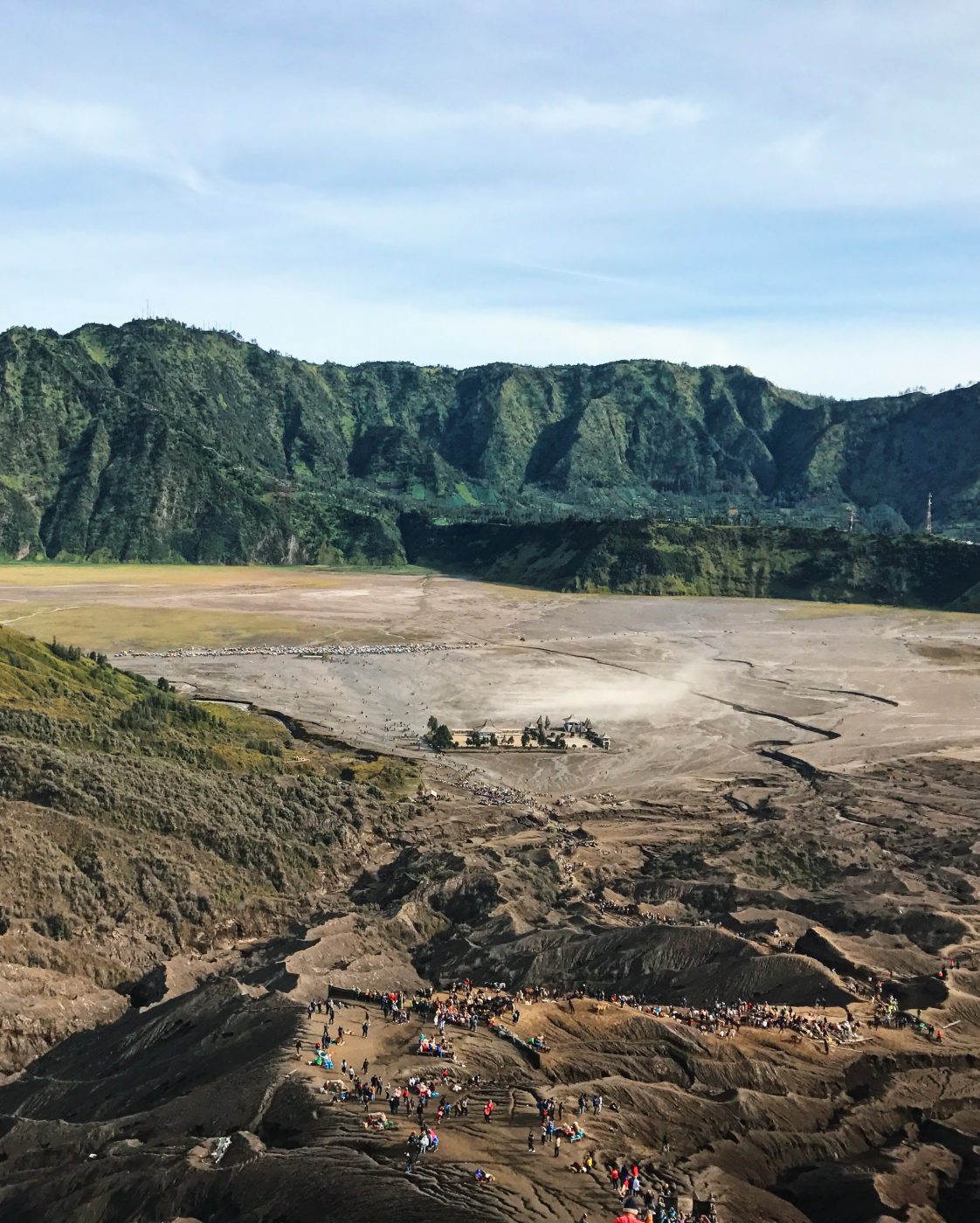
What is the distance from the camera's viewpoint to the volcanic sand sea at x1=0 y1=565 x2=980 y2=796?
9950 cm

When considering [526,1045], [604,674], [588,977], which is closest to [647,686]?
[604,674]

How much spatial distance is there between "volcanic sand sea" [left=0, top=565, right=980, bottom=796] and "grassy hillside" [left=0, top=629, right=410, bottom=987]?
1974 cm

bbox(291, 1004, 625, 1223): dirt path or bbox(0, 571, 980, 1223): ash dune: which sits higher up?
bbox(291, 1004, 625, 1223): dirt path

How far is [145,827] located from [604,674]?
77157mm

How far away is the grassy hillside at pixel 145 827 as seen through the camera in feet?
176

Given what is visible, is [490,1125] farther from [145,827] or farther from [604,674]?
[604,674]

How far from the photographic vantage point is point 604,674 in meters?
133

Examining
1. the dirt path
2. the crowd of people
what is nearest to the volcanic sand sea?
the crowd of people

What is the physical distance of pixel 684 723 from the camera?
108m

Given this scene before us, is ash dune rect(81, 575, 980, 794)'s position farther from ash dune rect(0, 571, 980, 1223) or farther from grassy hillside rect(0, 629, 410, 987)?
grassy hillside rect(0, 629, 410, 987)

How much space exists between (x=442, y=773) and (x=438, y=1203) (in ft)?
205

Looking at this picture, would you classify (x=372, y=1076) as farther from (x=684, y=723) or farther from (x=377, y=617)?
(x=377, y=617)

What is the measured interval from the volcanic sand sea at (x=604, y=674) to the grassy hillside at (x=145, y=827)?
19.7m

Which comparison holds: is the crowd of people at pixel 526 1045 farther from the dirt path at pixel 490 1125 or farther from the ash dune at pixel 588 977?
the ash dune at pixel 588 977
